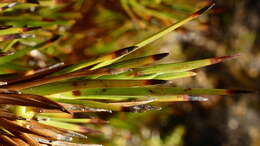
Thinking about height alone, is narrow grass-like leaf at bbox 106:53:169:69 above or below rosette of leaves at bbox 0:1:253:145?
above

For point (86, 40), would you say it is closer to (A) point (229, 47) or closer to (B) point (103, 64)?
(B) point (103, 64)

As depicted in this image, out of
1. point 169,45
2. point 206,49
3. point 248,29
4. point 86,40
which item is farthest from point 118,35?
point 248,29

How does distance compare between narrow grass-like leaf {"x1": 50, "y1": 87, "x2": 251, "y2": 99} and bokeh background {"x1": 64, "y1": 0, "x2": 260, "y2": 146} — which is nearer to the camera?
narrow grass-like leaf {"x1": 50, "y1": 87, "x2": 251, "y2": 99}

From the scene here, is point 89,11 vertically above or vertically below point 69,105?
above

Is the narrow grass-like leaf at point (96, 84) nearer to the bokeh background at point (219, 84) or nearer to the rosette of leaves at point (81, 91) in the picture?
the rosette of leaves at point (81, 91)

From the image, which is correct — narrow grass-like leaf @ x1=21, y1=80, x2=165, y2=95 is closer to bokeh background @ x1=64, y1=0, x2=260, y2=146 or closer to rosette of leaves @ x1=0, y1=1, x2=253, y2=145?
rosette of leaves @ x1=0, y1=1, x2=253, y2=145

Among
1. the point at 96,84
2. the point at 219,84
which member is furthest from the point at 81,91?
the point at 219,84

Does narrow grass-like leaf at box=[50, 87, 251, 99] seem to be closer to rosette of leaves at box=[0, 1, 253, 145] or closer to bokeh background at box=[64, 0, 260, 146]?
rosette of leaves at box=[0, 1, 253, 145]

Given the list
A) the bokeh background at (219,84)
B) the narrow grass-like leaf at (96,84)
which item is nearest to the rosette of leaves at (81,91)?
the narrow grass-like leaf at (96,84)

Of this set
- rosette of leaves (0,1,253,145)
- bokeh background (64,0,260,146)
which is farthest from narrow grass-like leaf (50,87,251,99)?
bokeh background (64,0,260,146)

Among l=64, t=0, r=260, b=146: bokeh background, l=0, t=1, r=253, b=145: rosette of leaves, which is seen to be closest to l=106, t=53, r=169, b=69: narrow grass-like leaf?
l=0, t=1, r=253, b=145: rosette of leaves

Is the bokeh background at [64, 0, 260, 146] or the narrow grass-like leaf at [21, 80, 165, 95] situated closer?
the narrow grass-like leaf at [21, 80, 165, 95]
